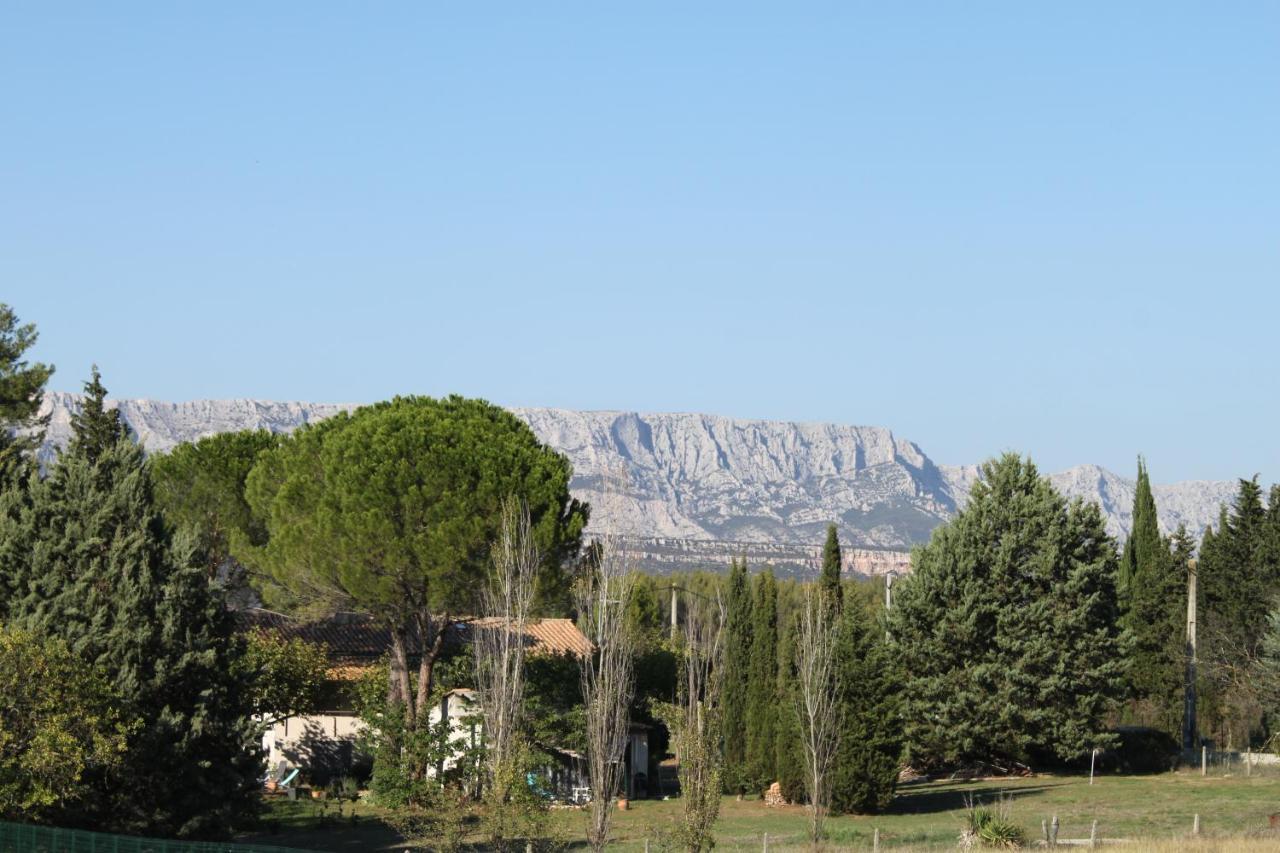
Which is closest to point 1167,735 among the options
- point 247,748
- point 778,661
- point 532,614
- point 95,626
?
point 778,661

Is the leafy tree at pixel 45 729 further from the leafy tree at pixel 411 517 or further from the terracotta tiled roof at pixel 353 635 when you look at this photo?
the terracotta tiled roof at pixel 353 635

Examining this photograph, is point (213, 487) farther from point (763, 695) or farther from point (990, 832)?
point (990, 832)

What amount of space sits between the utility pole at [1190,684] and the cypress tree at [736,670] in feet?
53.0

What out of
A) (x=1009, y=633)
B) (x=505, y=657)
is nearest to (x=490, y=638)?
(x=505, y=657)

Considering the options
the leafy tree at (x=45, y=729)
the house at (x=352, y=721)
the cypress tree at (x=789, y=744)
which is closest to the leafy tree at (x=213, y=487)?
the house at (x=352, y=721)

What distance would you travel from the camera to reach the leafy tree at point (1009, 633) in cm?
5138

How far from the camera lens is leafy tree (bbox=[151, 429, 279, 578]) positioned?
195ft

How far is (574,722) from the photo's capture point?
152 ft

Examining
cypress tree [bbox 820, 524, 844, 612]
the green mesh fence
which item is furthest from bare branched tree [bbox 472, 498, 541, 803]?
cypress tree [bbox 820, 524, 844, 612]

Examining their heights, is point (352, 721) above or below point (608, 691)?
below

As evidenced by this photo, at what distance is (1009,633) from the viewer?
51.9 m

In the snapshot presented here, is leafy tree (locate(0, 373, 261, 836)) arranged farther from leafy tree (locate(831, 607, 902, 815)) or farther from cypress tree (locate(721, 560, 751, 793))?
cypress tree (locate(721, 560, 751, 793))

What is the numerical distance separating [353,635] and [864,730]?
2386cm

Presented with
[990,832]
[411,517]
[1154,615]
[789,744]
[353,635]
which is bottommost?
[990,832]
